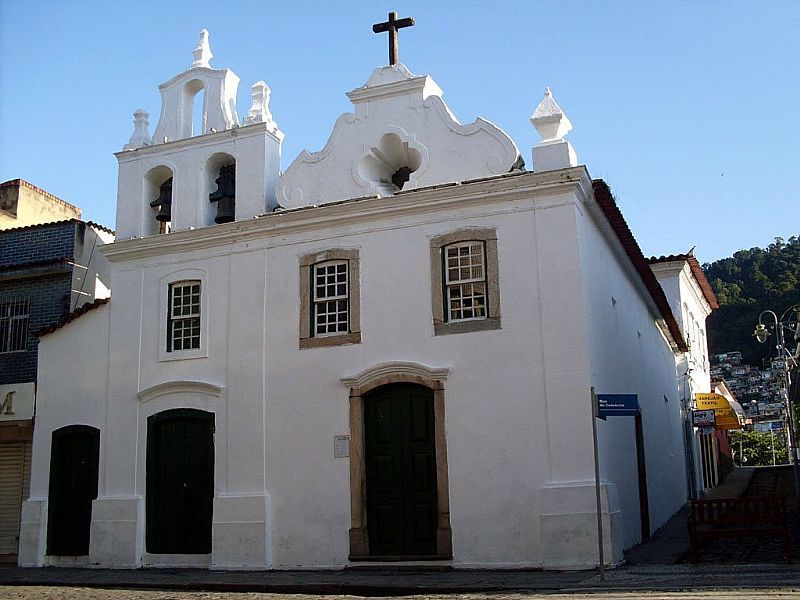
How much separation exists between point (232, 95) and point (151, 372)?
5826 mm

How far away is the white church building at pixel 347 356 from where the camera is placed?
1456 cm

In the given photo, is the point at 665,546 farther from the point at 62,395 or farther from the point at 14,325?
the point at 14,325

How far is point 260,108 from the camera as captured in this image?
59.3ft

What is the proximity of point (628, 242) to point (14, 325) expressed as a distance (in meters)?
13.3

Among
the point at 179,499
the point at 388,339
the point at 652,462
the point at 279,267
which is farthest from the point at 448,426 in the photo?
the point at 652,462

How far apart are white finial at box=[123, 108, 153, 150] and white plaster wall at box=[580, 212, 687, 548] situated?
30.5 feet

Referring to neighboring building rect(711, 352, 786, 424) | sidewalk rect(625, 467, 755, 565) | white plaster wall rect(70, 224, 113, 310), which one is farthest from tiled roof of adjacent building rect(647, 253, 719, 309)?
neighboring building rect(711, 352, 786, 424)

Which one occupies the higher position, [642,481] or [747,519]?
[642,481]

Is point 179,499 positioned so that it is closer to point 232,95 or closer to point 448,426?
point 448,426

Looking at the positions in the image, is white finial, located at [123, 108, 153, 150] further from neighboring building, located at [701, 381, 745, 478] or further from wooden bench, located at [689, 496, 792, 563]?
neighboring building, located at [701, 381, 745, 478]

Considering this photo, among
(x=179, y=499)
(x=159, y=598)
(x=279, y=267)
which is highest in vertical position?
(x=279, y=267)

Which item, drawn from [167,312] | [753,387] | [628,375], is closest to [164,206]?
[167,312]

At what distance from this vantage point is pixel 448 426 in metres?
15.0

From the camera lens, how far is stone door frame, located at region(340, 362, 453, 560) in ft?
48.3
